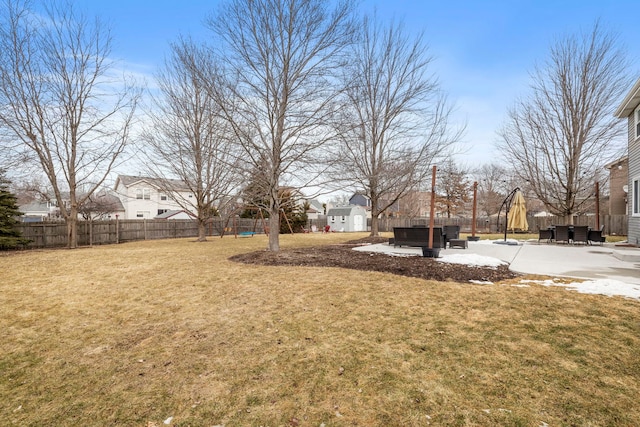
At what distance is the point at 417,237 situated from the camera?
444 inches

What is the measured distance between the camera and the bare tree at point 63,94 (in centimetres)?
1247

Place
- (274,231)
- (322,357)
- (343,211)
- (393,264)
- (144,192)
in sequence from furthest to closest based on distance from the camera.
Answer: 1. (343,211)
2. (144,192)
3. (274,231)
4. (393,264)
5. (322,357)

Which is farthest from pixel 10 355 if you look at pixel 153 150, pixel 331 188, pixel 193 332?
pixel 153 150

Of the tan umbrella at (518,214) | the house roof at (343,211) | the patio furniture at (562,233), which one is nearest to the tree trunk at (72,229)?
the tan umbrella at (518,214)

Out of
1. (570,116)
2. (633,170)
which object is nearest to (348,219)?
(570,116)

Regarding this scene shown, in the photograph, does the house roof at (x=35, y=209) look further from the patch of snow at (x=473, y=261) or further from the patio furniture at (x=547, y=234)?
the patio furniture at (x=547, y=234)

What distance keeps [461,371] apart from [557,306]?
2.69 meters

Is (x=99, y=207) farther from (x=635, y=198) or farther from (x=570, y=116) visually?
(x=635, y=198)

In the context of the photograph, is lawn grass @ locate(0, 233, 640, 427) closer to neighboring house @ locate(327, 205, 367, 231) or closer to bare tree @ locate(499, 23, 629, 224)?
bare tree @ locate(499, 23, 629, 224)

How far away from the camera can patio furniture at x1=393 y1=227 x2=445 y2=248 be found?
1109 centimetres

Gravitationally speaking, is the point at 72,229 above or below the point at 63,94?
below

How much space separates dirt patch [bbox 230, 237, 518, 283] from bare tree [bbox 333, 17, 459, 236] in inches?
198

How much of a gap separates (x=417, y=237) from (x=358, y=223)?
83.8 ft

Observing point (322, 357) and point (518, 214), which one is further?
point (518, 214)
